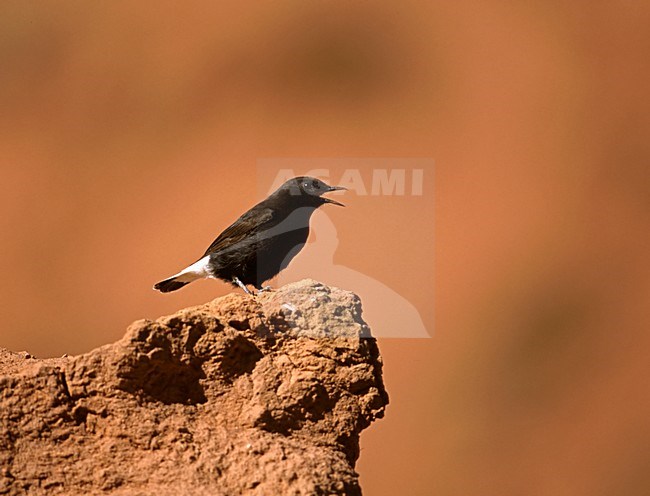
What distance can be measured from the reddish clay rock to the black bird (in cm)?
262

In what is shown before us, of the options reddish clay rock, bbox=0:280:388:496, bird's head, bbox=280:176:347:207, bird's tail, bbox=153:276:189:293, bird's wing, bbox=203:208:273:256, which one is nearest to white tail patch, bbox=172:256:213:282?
bird's wing, bbox=203:208:273:256

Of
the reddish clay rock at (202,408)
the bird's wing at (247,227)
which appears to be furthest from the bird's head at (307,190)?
the reddish clay rock at (202,408)

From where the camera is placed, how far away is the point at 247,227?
7.48 meters

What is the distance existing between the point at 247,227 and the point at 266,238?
19cm

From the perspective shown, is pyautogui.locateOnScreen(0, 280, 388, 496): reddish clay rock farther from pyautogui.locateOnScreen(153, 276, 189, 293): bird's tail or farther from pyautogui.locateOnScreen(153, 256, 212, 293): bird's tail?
pyautogui.locateOnScreen(153, 276, 189, 293): bird's tail

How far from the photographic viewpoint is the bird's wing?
7.47m

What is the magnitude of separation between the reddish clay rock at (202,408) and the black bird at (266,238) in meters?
2.62

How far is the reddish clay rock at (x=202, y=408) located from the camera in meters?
3.91

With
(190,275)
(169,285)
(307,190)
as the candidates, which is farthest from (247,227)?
(169,285)

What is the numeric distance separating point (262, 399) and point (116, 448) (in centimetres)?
75

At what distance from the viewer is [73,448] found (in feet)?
13.1

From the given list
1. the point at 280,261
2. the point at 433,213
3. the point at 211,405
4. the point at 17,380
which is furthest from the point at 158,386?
the point at 433,213

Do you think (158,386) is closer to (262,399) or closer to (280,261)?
(262,399)

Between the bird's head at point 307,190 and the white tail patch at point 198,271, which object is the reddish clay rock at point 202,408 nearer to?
the white tail patch at point 198,271
